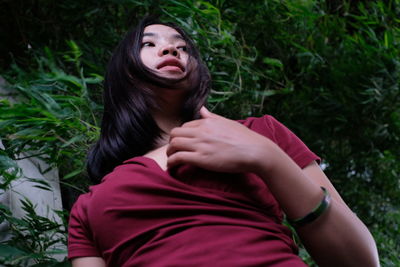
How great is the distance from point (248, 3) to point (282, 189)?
4.05ft

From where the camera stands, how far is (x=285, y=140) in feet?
3.19

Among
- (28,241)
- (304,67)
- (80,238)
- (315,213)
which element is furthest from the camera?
(304,67)

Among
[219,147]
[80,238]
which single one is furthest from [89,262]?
[219,147]

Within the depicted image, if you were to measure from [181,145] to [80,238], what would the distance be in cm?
26

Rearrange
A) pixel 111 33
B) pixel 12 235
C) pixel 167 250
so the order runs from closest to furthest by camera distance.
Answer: pixel 167 250, pixel 12 235, pixel 111 33

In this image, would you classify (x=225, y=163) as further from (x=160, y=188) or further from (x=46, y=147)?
(x=46, y=147)

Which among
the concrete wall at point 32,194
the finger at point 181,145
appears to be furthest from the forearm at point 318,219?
the concrete wall at point 32,194

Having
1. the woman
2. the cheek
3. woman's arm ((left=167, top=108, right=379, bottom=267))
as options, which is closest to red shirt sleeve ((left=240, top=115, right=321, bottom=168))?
the woman

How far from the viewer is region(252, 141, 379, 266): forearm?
81cm

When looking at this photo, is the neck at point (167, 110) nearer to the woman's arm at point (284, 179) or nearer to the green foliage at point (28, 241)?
the woman's arm at point (284, 179)

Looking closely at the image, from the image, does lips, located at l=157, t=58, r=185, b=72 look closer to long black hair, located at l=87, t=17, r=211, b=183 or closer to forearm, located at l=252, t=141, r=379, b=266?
long black hair, located at l=87, t=17, r=211, b=183

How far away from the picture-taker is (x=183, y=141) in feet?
2.76

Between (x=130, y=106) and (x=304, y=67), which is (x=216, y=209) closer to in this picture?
(x=130, y=106)

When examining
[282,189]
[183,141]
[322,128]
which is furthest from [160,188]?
[322,128]
